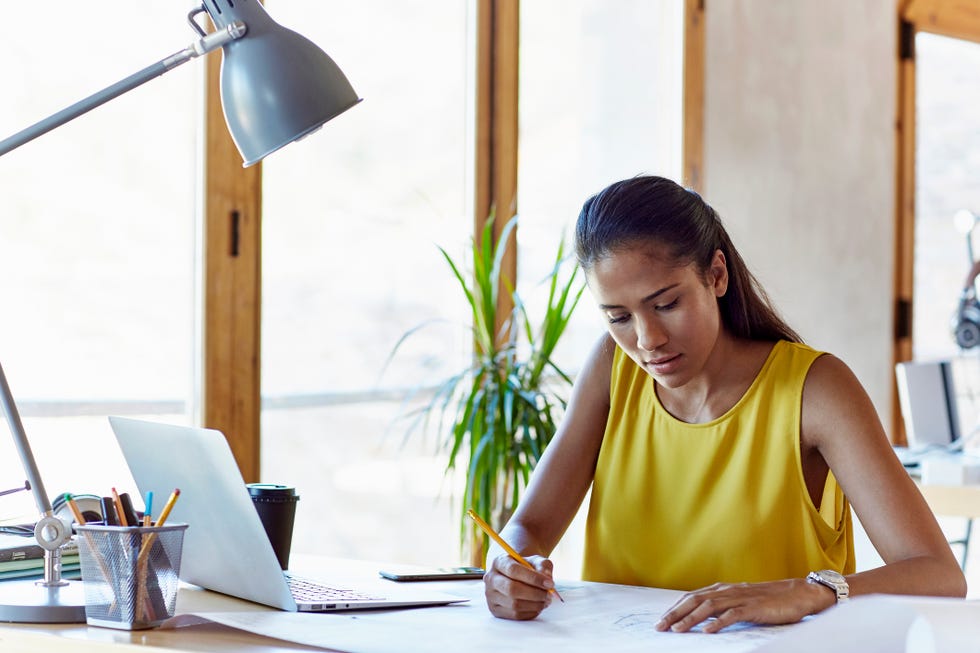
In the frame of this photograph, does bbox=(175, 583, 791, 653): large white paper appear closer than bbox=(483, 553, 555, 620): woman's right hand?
Yes

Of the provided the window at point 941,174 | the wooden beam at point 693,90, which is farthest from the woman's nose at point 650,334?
the window at point 941,174

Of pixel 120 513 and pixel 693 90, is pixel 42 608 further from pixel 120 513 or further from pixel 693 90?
pixel 693 90

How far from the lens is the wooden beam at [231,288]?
108 inches

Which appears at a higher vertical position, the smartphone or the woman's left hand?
the woman's left hand

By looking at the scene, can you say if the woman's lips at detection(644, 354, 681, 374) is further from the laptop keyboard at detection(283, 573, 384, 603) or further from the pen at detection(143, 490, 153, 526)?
the pen at detection(143, 490, 153, 526)

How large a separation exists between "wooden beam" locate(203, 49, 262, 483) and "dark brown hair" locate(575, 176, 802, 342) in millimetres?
1175

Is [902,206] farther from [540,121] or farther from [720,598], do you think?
[720,598]

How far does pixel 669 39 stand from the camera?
4.54 metres

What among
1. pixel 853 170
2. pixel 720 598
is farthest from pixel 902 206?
pixel 720 598

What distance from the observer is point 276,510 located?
1682mm

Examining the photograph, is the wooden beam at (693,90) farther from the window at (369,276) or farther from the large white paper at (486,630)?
the large white paper at (486,630)

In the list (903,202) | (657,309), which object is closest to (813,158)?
(903,202)

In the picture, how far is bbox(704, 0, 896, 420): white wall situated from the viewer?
188 inches

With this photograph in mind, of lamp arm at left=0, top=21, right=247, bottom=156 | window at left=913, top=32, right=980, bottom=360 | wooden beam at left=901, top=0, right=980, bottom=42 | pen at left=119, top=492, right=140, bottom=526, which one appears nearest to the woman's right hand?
pen at left=119, top=492, right=140, bottom=526
